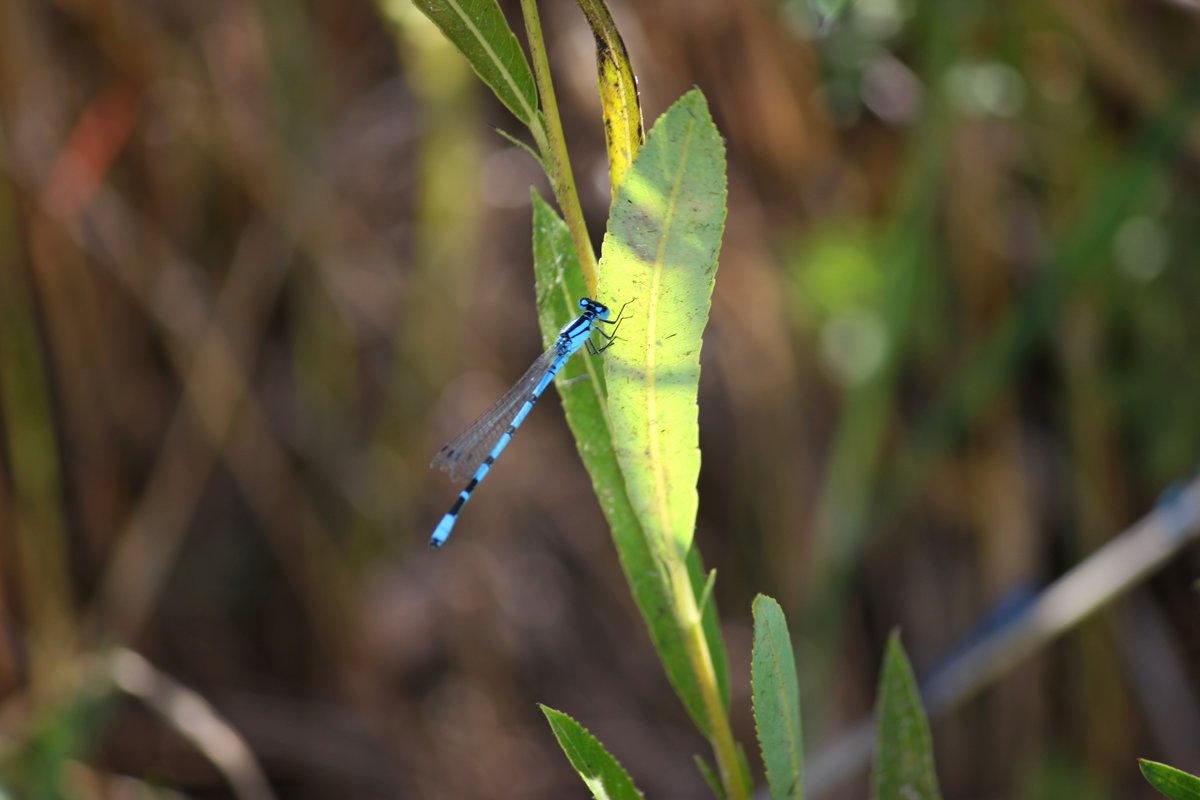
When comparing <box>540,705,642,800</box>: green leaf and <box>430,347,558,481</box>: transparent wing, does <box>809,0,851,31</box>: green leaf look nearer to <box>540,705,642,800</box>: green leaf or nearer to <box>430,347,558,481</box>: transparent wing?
<box>540,705,642,800</box>: green leaf

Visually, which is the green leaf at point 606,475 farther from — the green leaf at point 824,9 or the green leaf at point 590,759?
the green leaf at point 824,9

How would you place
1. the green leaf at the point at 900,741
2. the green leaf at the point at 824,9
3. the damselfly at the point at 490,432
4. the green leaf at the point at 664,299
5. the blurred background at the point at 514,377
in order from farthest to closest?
the blurred background at the point at 514,377 → the damselfly at the point at 490,432 → the green leaf at the point at 900,741 → the green leaf at the point at 824,9 → the green leaf at the point at 664,299

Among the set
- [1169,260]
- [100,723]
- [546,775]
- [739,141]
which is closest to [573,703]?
[546,775]

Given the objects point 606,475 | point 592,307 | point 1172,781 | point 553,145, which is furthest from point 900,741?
point 553,145

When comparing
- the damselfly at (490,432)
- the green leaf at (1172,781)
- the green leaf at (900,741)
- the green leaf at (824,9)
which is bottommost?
the green leaf at (1172,781)

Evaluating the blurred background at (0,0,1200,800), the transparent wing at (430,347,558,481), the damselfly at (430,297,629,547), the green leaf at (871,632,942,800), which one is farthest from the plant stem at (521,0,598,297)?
the blurred background at (0,0,1200,800)

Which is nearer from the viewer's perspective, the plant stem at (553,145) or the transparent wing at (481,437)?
the plant stem at (553,145)

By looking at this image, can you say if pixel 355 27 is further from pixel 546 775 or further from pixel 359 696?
pixel 546 775

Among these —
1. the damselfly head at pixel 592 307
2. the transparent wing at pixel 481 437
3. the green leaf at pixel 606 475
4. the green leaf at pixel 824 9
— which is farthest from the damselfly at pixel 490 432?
the green leaf at pixel 824 9
